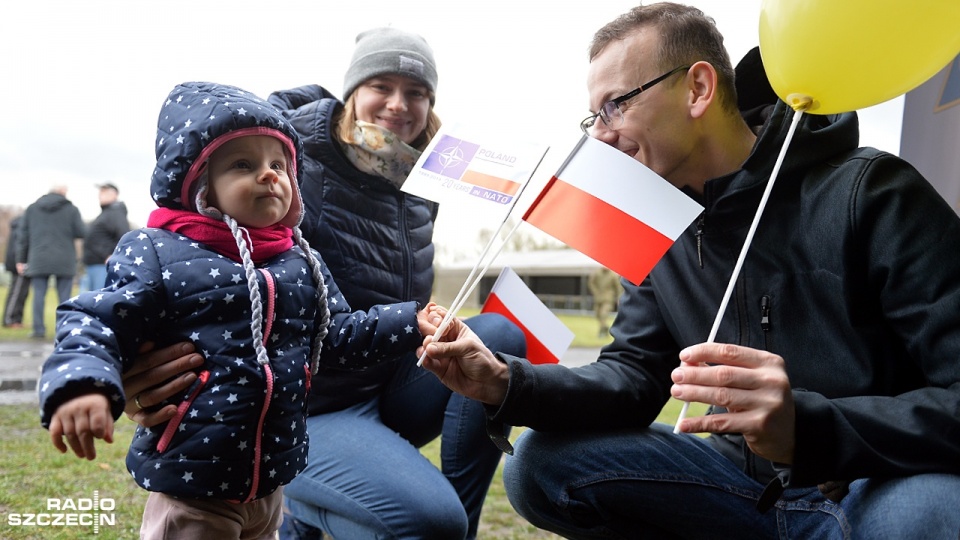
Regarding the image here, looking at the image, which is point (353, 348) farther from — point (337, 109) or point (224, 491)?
point (337, 109)

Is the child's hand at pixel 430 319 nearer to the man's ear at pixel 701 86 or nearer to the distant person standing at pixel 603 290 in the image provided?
the man's ear at pixel 701 86

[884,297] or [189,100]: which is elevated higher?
[189,100]

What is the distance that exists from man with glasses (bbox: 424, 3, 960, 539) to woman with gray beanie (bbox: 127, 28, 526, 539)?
31 cm

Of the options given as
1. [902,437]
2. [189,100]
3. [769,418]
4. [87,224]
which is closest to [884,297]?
[902,437]

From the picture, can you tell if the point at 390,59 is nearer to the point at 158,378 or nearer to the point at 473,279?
the point at 473,279

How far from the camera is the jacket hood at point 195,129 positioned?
1374 millimetres

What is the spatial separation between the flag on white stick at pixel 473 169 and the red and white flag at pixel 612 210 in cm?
8

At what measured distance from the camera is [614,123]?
166cm

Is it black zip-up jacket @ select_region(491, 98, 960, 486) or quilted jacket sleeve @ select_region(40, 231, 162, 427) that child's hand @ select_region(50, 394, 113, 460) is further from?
black zip-up jacket @ select_region(491, 98, 960, 486)

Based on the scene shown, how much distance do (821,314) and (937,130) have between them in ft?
3.19

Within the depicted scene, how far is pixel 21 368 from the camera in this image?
534 centimetres

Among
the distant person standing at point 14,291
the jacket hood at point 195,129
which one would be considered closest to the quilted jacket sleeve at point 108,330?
the jacket hood at point 195,129

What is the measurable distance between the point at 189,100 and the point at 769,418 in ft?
4.06

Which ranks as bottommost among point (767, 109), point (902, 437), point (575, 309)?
point (575, 309)
